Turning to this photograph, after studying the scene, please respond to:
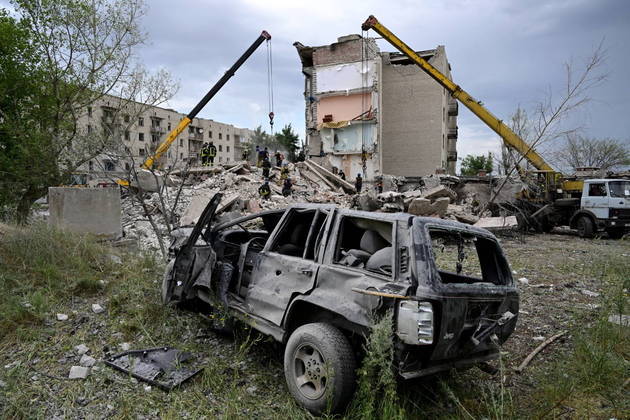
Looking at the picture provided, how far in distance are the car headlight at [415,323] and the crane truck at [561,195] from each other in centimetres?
1147

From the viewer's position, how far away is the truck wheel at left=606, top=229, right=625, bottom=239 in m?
14.0

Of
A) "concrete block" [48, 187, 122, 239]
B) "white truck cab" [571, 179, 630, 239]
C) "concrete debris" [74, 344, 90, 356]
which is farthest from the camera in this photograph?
"white truck cab" [571, 179, 630, 239]

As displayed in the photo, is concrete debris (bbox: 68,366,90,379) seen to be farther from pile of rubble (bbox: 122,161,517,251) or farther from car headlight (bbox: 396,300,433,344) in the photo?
pile of rubble (bbox: 122,161,517,251)

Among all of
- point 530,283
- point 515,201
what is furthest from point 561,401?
point 515,201

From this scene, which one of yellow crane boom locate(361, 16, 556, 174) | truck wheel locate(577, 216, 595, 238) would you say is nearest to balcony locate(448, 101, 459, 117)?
yellow crane boom locate(361, 16, 556, 174)

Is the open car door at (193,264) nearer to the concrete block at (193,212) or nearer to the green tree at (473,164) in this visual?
the concrete block at (193,212)

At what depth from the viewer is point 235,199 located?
1362cm

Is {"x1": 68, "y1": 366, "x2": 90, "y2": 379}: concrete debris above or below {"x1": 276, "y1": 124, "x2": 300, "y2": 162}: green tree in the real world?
below

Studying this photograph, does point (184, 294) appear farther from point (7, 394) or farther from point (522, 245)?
point (522, 245)

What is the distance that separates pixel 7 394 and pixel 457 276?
4.20 m

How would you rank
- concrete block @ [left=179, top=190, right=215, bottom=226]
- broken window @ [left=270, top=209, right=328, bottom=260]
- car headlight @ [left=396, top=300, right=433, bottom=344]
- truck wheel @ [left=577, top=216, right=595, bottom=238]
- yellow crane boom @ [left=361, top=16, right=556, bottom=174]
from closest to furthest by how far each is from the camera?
car headlight @ [left=396, top=300, right=433, bottom=344] < broken window @ [left=270, top=209, right=328, bottom=260] < concrete block @ [left=179, top=190, right=215, bottom=226] < truck wheel @ [left=577, top=216, right=595, bottom=238] < yellow crane boom @ [left=361, top=16, right=556, bottom=174]

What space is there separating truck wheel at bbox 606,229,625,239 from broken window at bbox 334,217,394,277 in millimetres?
14124

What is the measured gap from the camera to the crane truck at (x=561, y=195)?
541 inches

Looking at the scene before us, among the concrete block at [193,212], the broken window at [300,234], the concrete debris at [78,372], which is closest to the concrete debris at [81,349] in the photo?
the concrete debris at [78,372]
